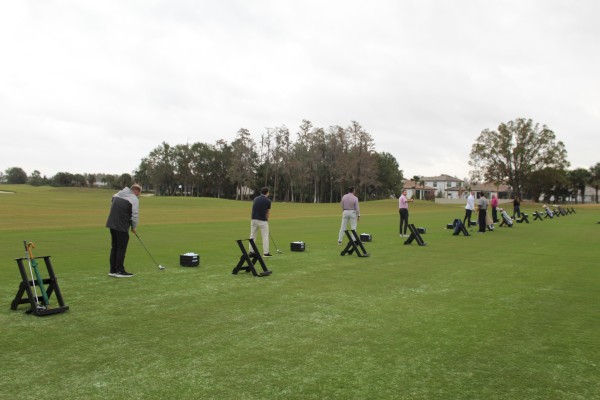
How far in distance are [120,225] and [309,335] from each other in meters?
6.30

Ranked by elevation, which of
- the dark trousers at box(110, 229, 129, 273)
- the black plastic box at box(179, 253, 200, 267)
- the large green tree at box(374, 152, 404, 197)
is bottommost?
the black plastic box at box(179, 253, 200, 267)

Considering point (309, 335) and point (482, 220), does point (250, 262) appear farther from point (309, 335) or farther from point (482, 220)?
point (482, 220)

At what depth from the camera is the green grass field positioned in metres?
4.79

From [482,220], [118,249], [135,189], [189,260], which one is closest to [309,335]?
[118,249]

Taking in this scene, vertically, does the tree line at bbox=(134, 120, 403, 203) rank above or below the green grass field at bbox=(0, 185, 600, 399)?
above

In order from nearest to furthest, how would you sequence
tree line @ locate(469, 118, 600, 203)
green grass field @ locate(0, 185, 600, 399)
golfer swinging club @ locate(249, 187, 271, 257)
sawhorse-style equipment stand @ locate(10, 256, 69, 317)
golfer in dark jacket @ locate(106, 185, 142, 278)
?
green grass field @ locate(0, 185, 600, 399) → sawhorse-style equipment stand @ locate(10, 256, 69, 317) → golfer in dark jacket @ locate(106, 185, 142, 278) → golfer swinging club @ locate(249, 187, 271, 257) → tree line @ locate(469, 118, 600, 203)

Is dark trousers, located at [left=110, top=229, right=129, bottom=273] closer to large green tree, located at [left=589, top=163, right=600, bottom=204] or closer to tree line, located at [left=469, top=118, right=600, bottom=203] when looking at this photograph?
tree line, located at [left=469, top=118, right=600, bottom=203]

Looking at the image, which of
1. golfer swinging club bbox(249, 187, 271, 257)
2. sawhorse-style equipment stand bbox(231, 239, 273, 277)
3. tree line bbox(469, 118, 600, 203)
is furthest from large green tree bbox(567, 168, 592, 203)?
sawhorse-style equipment stand bbox(231, 239, 273, 277)

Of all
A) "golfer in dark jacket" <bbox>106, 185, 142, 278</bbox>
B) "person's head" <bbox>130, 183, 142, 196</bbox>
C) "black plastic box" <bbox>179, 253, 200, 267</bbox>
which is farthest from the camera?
"black plastic box" <bbox>179, 253, 200, 267</bbox>

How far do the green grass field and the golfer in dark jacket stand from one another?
526mm

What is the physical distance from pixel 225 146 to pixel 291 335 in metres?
124

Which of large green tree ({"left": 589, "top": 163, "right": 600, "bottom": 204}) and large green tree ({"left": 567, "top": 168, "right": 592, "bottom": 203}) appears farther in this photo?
large green tree ({"left": 567, "top": 168, "right": 592, "bottom": 203})

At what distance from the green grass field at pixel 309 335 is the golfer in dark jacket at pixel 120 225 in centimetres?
53

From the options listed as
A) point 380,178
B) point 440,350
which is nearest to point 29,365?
point 440,350
